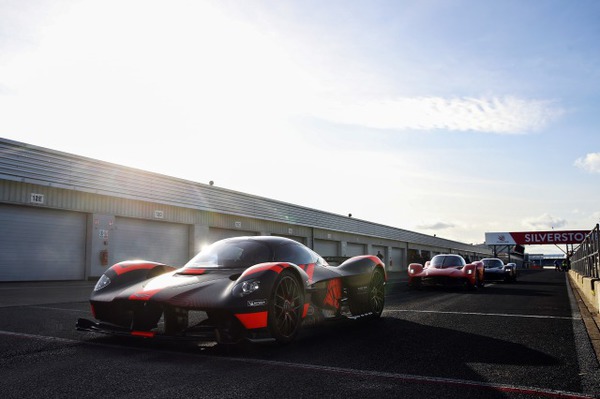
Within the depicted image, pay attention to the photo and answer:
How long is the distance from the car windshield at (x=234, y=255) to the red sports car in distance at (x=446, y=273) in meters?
10.4

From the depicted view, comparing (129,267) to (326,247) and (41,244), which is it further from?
(326,247)

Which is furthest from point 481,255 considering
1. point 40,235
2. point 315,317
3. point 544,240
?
point 315,317

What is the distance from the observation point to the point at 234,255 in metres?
6.22

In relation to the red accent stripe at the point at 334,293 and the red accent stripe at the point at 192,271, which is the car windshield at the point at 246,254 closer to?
the red accent stripe at the point at 192,271

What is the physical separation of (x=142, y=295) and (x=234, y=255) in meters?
1.36

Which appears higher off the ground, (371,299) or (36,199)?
(36,199)

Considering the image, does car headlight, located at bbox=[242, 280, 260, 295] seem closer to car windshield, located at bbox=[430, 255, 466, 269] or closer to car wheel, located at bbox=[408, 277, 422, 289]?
car wheel, located at bbox=[408, 277, 422, 289]

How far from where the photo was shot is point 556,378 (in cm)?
404

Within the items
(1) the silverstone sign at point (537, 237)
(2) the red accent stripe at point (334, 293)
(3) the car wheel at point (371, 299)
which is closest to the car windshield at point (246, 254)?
(2) the red accent stripe at point (334, 293)

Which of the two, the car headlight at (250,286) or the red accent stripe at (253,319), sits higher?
the car headlight at (250,286)

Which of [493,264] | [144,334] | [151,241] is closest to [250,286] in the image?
[144,334]

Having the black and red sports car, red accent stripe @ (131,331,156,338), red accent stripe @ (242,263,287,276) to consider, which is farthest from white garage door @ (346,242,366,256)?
red accent stripe @ (131,331,156,338)

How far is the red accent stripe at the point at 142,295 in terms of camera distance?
5.16 m

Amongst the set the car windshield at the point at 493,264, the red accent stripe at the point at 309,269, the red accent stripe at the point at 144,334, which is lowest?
the red accent stripe at the point at 144,334
